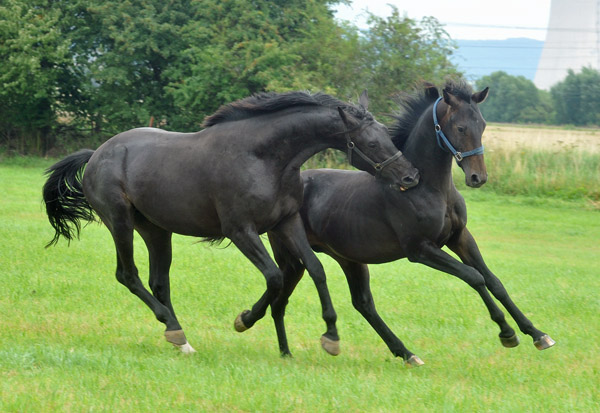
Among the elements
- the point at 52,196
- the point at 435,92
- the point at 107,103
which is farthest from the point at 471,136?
the point at 107,103

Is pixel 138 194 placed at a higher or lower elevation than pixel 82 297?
higher

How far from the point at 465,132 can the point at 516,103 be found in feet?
234

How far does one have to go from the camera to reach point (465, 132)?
6203mm

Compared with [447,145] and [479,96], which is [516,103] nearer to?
[479,96]

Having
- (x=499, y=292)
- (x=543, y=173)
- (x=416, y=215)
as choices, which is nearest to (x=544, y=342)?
(x=499, y=292)

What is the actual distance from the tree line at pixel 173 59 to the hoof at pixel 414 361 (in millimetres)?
18121

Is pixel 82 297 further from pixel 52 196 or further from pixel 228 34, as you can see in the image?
pixel 228 34

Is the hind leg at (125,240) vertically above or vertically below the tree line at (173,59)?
below

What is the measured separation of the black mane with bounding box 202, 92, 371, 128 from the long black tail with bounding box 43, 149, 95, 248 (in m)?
1.93

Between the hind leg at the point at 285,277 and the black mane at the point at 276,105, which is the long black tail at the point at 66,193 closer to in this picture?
the black mane at the point at 276,105

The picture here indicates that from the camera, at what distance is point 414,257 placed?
252 inches

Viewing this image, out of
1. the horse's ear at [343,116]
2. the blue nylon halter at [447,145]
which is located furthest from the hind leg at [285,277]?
the blue nylon halter at [447,145]

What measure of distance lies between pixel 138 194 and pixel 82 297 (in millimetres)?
2393

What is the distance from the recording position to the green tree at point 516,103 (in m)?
69.9
